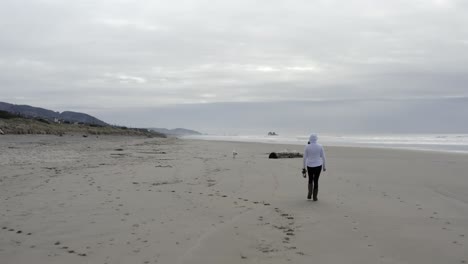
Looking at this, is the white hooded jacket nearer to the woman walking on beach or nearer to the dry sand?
the woman walking on beach

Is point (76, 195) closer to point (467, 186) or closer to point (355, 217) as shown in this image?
point (355, 217)

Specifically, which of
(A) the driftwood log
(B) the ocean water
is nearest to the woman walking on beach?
(A) the driftwood log

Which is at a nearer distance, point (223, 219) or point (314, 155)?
point (223, 219)

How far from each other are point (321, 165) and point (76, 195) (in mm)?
6435

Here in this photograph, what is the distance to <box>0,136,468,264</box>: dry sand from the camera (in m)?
6.13

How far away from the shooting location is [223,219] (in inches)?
327

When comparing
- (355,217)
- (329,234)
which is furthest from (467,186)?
(329,234)

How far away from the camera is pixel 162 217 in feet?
27.3

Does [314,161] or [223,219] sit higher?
[314,161]

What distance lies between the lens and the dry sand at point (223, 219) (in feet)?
20.1

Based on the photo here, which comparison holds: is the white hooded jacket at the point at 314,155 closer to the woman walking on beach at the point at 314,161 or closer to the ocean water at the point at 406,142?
the woman walking on beach at the point at 314,161

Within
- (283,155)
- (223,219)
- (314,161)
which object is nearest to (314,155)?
(314,161)

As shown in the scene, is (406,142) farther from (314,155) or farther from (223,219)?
(223,219)

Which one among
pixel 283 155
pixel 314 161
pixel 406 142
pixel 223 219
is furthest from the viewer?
pixel 406 142
